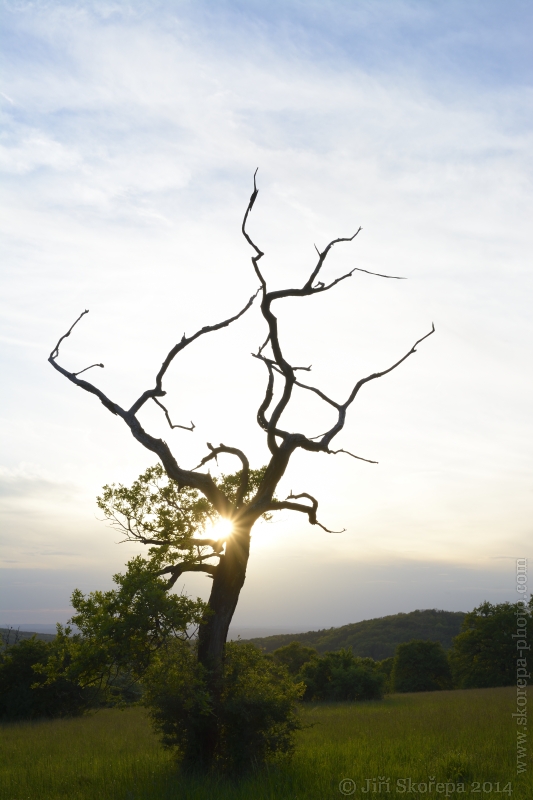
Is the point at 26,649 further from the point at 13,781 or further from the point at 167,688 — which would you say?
the point at 167,688

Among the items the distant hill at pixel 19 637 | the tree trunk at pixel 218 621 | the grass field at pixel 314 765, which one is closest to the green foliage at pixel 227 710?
the tree trunk at pixel 218 621

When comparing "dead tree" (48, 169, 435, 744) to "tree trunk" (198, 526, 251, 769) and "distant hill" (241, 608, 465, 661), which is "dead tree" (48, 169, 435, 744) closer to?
"tree trunk" (198, 526, 251, 769)

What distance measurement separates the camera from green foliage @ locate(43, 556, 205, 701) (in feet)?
32.0

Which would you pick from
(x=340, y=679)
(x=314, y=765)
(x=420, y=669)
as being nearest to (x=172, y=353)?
(x=314, y=765)

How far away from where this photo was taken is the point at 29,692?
24.7m

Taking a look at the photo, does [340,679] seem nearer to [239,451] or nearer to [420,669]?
[420,669]

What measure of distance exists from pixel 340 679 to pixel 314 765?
71.8ft

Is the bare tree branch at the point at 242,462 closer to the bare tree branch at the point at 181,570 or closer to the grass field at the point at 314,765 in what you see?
the bare tree branch at the point at 181,570

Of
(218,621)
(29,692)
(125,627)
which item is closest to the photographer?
(125,627)

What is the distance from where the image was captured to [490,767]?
10023 mm

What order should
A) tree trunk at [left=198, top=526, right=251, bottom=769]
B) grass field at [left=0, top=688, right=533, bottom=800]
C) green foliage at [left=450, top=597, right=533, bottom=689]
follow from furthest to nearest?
green foliage at [left=450, top=597, right=533, bottom=689] → tree trunk at [left=198, top=526, right=251, bottom=769] → grass field at [left=0, top=688, right=533, bottom=800]

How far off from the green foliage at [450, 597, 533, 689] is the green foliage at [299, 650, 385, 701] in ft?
47.4

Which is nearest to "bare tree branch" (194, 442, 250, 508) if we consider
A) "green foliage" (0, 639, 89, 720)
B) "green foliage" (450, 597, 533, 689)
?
"green foliage" (0, 639, 89, 720)

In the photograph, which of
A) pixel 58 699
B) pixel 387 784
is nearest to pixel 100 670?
pixel 387 784
